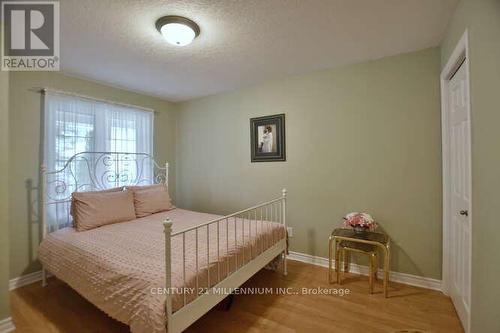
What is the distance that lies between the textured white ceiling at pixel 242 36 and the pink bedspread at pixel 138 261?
67.7 inches

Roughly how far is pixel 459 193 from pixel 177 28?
257cm

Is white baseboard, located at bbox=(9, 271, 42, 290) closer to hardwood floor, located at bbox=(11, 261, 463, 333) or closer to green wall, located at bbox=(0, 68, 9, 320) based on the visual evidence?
hardwood floor, located at bbox=(11, 261, 463, 333)

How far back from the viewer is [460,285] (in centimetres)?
182

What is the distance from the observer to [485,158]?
4.28ft

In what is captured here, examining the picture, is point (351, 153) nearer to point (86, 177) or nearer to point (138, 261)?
point (138, 261)

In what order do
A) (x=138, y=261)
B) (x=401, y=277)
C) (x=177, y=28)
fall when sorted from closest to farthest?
(x=138, y=261) → (x=177, y=28) → (x=401, y=277)

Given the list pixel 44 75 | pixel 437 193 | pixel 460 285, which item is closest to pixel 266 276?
pixel 460 285

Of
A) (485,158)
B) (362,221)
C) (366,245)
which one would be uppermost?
(485,158)

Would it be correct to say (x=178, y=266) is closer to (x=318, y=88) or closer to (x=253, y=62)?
(x=253, y=62)

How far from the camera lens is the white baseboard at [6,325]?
1687 mm

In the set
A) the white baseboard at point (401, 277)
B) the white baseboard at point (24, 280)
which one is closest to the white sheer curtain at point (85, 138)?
the white baseboard at point (24, 280)

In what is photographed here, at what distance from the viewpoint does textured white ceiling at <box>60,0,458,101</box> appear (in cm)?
165

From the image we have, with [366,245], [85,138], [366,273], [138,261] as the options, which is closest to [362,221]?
[366,245]

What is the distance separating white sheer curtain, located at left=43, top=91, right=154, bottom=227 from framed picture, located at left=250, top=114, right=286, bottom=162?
1.73 m
